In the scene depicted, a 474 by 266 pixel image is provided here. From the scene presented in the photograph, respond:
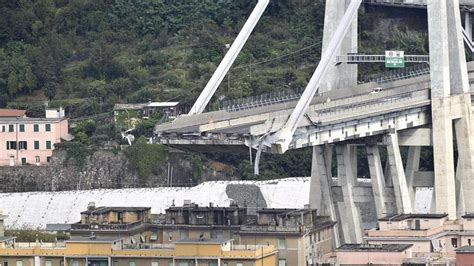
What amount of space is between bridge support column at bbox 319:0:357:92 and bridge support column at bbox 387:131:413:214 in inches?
141

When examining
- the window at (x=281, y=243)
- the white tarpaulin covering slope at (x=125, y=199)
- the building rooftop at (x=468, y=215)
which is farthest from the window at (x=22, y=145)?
the window at (x=281, y=243)

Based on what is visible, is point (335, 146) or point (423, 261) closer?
point (423, 261)

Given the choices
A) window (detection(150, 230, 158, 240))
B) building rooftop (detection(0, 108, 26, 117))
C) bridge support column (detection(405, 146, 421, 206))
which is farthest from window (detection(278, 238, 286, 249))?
building rooftop (detection(0, 108, 26, 117))

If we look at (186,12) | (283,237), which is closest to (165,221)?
(283,237)

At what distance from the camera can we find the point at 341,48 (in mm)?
103875

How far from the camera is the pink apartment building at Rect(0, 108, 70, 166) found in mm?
121938

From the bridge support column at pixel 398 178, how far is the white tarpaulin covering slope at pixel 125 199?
1059 centimetres

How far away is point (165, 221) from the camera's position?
97000 millimetres

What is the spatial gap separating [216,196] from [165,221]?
16.5m

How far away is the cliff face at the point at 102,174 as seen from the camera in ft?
391

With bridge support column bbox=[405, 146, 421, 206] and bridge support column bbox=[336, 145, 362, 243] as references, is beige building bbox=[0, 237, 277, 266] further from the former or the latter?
bridge support column bbox=[405, 146, 421, 206]

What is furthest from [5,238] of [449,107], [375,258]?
[449,107]

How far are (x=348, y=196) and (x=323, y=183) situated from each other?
1.16m

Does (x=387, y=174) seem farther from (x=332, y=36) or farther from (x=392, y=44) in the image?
(x=392, y=44)
